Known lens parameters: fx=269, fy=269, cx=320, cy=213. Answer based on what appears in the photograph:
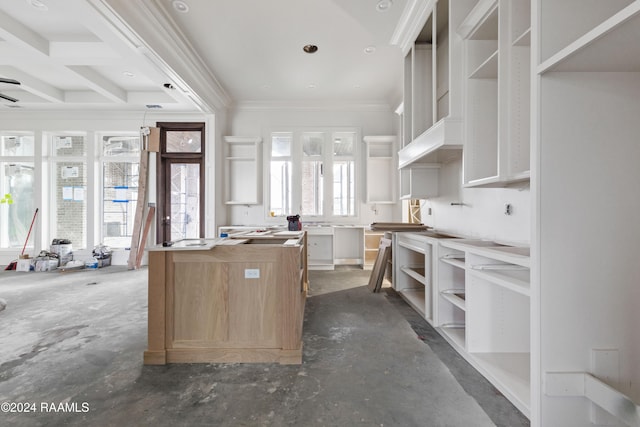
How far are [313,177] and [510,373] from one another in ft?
15.3

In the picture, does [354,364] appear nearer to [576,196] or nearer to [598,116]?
[576,196]

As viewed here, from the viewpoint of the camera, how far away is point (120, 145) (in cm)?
584

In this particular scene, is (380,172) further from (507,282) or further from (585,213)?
(585,213)

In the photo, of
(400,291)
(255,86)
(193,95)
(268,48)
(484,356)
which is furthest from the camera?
(255,86)

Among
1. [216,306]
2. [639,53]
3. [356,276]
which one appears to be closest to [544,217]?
[639,53]

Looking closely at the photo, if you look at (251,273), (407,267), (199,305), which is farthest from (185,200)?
(407,267)

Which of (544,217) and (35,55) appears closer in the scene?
(544,217)

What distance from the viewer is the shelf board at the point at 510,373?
1523 millimetres

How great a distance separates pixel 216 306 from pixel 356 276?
9.92 feet

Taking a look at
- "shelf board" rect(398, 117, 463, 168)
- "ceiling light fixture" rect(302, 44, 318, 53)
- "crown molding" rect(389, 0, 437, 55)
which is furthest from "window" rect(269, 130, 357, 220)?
"shelf board" rect(398, 117, 463, 168)

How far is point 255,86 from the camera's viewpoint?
5.07 meters

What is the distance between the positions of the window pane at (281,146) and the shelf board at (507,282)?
4.64 meters

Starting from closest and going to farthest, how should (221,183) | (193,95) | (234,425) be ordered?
(234,425) < (193,95) < (221,183)

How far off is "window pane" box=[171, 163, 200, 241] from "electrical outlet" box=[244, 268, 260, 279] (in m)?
4.35
